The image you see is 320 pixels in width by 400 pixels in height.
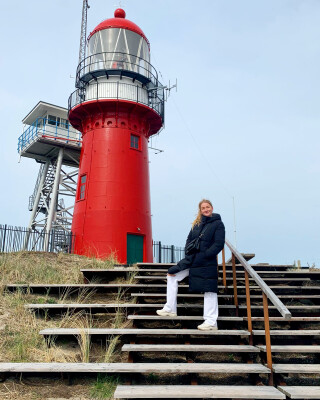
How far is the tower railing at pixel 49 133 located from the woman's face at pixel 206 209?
1836cm

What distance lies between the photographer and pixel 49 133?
22.5 metres

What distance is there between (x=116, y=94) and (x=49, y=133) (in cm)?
902

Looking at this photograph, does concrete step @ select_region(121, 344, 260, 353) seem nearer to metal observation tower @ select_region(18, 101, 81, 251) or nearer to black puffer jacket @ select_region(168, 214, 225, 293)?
black puffer jacket @ select_region(168, 214, 225, 293)

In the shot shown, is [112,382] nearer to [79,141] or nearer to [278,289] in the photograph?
[278,289]

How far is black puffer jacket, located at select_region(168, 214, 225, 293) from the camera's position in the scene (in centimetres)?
526

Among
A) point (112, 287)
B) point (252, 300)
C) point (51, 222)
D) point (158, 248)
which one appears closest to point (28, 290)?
point (112, 287)

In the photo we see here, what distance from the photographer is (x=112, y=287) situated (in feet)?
22.1

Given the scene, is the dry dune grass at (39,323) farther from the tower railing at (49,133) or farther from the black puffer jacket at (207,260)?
the tower railing at (49,133)

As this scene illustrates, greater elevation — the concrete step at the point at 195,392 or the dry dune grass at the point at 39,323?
the dry dune grass at the point at 39,323

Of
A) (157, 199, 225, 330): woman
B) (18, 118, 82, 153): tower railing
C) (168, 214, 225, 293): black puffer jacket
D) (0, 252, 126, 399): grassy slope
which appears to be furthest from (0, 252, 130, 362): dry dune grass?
(18, 118, 82, 153): tower railing

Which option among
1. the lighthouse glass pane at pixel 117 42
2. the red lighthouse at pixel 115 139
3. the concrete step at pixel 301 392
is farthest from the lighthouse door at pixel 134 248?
the concrete step at pixel 301 392

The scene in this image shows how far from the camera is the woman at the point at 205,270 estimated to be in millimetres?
5188

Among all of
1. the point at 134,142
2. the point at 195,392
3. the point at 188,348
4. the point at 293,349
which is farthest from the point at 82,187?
the point at 195,392

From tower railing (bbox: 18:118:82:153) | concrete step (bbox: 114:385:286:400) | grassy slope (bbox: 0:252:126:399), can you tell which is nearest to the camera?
concrete step (bbox: 114:385:286:400)
